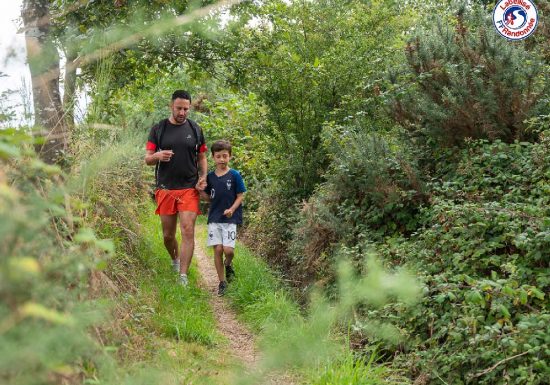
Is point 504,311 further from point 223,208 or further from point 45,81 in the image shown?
point 223,208

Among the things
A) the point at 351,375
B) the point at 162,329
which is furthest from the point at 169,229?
the point at 351,375

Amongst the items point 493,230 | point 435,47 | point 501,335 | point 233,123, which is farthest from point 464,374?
point 233,123

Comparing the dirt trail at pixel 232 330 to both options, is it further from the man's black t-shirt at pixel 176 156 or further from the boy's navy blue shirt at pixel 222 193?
the man's black t-shirt at pixel 176 156

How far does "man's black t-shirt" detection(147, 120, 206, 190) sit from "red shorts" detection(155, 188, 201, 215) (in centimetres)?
6

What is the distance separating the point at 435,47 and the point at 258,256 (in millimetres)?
4653

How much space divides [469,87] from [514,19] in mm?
1325

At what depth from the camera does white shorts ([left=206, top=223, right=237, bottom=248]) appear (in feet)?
23.2

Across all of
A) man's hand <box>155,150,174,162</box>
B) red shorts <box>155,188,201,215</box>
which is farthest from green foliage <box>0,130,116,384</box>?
red shorts <box>155,188,201,215</box>

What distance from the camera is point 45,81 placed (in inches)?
179

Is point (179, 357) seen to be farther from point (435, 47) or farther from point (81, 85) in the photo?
point (435, 47)

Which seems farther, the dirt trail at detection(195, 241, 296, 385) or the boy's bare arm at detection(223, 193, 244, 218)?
the boy's bare arm at detection(223, 193, 244, 218)

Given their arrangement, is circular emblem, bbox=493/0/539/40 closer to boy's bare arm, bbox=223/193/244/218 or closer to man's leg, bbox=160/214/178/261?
boy's bare arm, bbox=223/193/244/218

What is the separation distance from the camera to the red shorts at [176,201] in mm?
6867

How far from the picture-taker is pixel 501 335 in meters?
3.85
